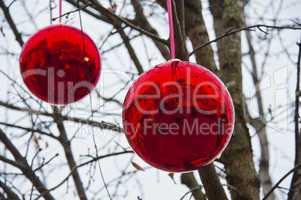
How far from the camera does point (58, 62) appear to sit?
1.46m

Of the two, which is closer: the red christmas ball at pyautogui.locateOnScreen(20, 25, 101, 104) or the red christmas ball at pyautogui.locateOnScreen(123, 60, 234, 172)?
the red christmas ball at pyautogui.locateOnScreen(123, 60, 234, 172)

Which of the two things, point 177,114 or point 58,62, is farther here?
point 58,62

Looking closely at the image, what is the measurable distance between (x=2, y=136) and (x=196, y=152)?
184cm

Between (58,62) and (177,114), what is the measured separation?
1.81ft

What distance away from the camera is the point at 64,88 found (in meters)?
1.56

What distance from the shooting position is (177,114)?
3.46 ft

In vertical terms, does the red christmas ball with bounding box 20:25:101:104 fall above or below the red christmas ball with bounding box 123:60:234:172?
above

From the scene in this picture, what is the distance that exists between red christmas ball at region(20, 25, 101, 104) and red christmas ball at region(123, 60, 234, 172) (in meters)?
0.40

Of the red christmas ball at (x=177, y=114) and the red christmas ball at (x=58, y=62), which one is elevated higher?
the red christmas ball at (x=58, y=62)

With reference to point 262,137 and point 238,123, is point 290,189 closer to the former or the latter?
point 238,123

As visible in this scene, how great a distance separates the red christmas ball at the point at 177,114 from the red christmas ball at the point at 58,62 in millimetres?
396

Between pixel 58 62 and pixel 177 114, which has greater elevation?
pixel 58 62

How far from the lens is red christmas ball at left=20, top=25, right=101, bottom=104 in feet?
4.77

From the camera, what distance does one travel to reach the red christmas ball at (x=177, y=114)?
105 cm
